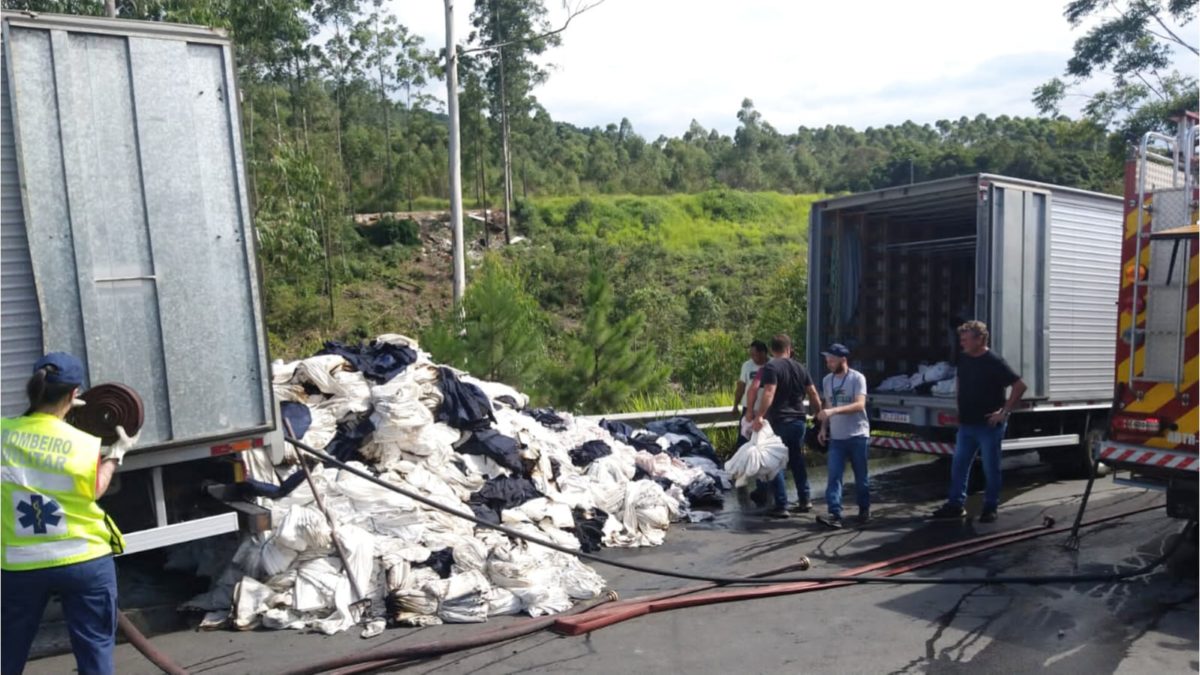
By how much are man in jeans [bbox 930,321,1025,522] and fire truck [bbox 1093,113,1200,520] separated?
4.44 feet

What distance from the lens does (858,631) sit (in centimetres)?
579

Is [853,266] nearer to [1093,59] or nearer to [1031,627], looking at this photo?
[1031,627]

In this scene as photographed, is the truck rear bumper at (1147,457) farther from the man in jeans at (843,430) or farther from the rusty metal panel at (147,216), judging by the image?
the rusty metal panel at (147,216)

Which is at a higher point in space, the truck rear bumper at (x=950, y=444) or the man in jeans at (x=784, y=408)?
the man in jeans at (x=784, y=408)

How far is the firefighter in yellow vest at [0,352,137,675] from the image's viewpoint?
414cm

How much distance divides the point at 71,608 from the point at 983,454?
7086 millimetres

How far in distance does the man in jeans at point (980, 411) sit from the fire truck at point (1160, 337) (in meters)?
1.35

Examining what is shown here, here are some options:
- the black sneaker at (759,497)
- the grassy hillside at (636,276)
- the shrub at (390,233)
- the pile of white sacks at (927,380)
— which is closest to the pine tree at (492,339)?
the black sneaker at (759,497)

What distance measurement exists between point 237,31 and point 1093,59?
2075 centimetres

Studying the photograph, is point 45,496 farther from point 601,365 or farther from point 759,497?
point 601,365

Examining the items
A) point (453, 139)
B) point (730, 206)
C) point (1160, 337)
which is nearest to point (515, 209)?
point (730, 206)

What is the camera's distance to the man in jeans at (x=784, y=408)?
9.05m

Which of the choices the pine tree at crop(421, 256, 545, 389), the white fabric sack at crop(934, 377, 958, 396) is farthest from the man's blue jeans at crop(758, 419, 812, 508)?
the pine tree at crop(421, 256, 545, 389)

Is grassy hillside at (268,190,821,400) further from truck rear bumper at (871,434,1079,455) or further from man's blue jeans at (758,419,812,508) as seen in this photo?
man's blue jeans at (758,419,812,508)
